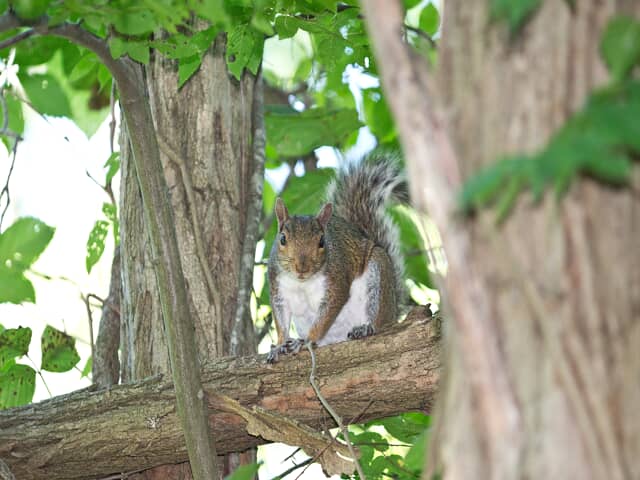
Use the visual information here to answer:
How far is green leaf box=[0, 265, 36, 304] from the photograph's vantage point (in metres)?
2.38

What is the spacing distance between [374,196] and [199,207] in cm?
82

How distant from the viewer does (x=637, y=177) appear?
82 cm

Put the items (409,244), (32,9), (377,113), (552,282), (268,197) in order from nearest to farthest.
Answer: (552,282)
(32,9)
(377,113)
(409,244)
(268,197)

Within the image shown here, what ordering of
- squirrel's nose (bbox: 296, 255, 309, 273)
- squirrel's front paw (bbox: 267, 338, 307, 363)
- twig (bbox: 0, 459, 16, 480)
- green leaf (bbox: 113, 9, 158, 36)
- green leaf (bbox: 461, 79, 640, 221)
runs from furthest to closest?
squirrel's nose (bbox: 296, 255, 309, 273), squirrel's front paw (bbox: 267, 338, 307, 363), twig (bbox: 0, 459, 16, 480), green leaf (bbox: 113, 9, 158, 36), green leaf (bbox: 461, 79, 640, 221)

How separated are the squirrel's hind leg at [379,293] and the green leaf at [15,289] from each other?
1028 mm

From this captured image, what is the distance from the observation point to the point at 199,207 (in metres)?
2.57

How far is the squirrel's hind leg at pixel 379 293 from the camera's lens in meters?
2.99

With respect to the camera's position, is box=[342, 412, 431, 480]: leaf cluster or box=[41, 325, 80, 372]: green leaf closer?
box=[342, 412, 431, 480]: leaf cluster

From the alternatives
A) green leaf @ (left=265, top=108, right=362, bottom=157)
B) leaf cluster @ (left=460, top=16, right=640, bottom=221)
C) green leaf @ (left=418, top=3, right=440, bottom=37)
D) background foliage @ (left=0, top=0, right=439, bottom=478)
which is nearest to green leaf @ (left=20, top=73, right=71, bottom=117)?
background foliage @ (left=0, top=0, right=439, bottom=478)

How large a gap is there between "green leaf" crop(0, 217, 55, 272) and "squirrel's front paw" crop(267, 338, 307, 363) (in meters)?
0.69

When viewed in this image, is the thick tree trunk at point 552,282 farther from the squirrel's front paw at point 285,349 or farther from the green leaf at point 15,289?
the green leaf at point 15,289

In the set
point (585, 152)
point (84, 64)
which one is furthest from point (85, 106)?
point (585, 152)

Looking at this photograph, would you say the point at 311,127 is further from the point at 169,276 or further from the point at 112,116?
the point at 169,276

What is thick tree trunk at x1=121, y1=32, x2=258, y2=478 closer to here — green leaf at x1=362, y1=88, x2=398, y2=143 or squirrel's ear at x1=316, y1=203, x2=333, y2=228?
squirrel's ear at x1=316, y1=203, x2=333, y2=228
